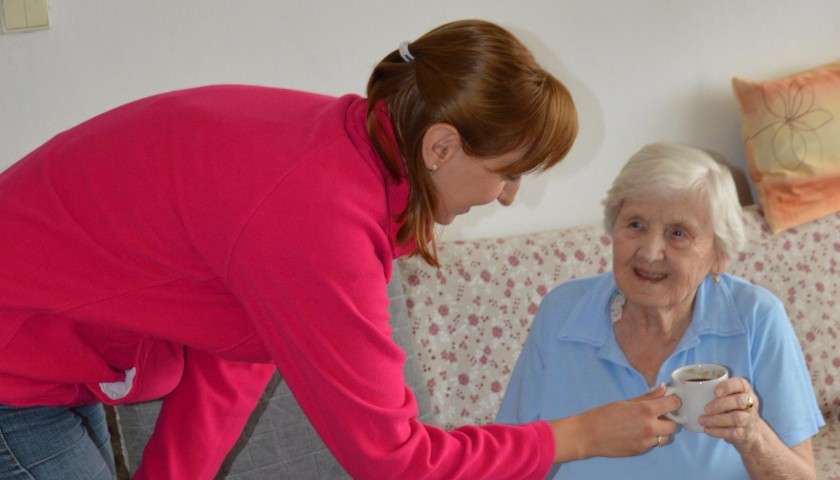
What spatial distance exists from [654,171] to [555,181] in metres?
0.77

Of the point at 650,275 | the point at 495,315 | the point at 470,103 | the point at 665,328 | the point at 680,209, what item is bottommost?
the point at 495,315

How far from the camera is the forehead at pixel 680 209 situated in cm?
154

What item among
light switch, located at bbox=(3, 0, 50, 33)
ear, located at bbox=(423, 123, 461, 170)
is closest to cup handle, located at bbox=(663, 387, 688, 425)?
ear, located at bbox=(423, 123, 461, 170)

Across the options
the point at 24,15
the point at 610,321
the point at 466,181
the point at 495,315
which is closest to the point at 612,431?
the point at 466,181

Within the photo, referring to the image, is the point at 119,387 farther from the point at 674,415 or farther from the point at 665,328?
the point at 665,328

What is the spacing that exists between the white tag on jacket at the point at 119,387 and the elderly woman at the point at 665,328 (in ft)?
2.60

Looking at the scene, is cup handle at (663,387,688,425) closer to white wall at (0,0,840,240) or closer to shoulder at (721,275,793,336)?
shoulder at (721,275,793,336)

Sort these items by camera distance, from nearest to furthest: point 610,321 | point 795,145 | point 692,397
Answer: point 692,397
point 610,321
point 795,145

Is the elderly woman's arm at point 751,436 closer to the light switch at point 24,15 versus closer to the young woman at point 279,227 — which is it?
the young woman at point 279,227

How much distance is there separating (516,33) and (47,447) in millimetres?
1674

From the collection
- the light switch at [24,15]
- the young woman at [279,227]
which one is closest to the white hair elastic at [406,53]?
the young woman at [279,227]

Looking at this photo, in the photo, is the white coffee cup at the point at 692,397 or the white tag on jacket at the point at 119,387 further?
the white coffee cup at the point at 692,397

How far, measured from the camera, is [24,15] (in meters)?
1.77

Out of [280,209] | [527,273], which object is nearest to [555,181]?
[527,273]
